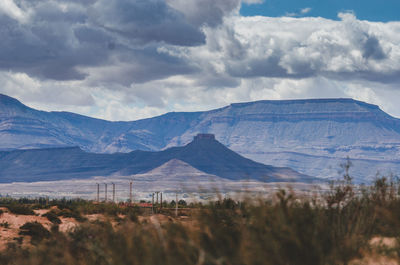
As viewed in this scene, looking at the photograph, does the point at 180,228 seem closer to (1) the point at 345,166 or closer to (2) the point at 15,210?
(1) the point at 345,166

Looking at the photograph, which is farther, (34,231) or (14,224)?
(14,224)

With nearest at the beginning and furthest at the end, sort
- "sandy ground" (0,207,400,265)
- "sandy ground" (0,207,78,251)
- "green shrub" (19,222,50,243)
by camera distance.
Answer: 1. "sandy ground" (0,207,400,265)
2. "sandy ground" (0,207,78,251)
3. "green shrub" (19,222,50,243)

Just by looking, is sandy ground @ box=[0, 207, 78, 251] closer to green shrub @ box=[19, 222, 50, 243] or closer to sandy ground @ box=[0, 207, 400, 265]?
sandy ground @ box=[0, 207, 400, 265]

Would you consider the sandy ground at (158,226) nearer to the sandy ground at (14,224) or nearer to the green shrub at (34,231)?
the sandy ground at (14,224)

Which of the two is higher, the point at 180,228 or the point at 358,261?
the point at 180,228

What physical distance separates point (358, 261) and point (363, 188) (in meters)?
8.73

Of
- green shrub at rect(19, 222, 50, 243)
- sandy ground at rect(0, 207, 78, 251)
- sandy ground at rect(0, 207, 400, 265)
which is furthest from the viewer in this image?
green shrub at rect(19, 222, 50, 243)

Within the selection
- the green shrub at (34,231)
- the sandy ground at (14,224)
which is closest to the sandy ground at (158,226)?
the sandy ground at (14,224)

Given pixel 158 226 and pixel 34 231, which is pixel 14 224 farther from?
pixel 158 226

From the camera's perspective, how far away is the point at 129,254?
11.1 m

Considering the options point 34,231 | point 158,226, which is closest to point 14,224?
point 34,231

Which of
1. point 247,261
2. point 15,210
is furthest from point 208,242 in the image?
point 15,210

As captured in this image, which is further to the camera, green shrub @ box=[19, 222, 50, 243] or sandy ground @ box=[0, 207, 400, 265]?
green shrub @ box=[19, 222, 50, 243]

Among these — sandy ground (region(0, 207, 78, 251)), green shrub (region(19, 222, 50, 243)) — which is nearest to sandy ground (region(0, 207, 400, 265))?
sandy ground (region(0, 207, 78, 251))
